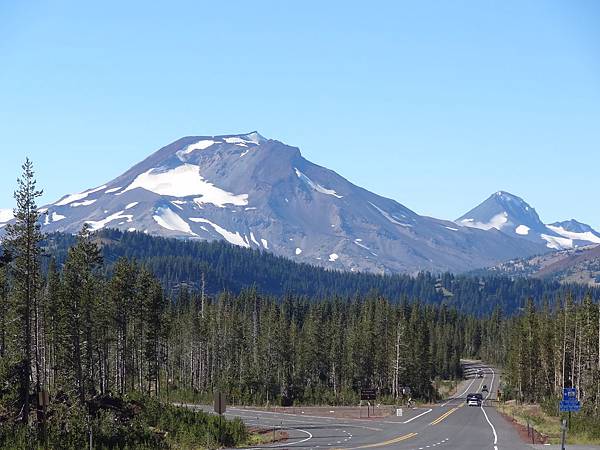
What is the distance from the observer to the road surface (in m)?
57.7

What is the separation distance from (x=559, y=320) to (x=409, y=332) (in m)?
26.6

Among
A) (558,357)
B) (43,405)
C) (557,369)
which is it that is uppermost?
(43,405)

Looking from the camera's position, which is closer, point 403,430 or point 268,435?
point 268,435

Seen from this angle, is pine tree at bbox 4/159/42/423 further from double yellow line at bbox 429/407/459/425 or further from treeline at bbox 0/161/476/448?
double yellow line at bbox 429/407/459/425

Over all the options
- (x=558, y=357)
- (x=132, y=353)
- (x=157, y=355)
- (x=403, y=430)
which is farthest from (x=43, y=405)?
(x=558, y=357)

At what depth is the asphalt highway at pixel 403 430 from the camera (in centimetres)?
5789

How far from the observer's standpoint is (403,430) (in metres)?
72.0

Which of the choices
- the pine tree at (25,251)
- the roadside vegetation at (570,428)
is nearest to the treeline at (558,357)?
the roadside vegetation at (570,428)

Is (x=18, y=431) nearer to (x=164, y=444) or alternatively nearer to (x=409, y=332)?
(x=164, y=444)

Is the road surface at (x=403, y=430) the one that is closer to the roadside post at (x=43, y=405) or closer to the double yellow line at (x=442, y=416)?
the double yellow line at (x=442, y=416)

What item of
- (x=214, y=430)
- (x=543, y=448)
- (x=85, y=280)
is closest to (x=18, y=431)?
(x=214, y=430)

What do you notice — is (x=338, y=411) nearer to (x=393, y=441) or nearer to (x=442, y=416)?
(x=442, y=416)

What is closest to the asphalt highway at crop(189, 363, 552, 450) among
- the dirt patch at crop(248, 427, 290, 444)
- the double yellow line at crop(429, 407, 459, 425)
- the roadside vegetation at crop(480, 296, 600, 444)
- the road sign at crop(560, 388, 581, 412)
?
the double yellow line at crop(429, 407, 459, 425)

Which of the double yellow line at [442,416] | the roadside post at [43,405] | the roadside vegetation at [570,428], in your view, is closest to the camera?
the roadside post at [43,405]
